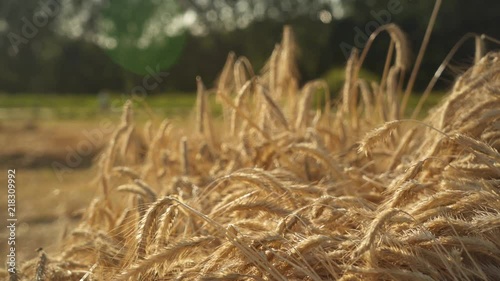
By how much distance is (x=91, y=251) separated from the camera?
227 cm

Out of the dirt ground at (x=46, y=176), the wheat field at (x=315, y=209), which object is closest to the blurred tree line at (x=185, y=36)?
the dirt ground at (x=46, y=176)

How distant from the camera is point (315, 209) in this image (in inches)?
77.6

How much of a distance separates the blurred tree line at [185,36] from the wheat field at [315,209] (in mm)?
10997

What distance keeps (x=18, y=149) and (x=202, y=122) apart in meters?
6.97

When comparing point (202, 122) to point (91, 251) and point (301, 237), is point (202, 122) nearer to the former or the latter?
point (91, 251)

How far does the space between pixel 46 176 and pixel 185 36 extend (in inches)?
624

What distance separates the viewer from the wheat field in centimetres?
163

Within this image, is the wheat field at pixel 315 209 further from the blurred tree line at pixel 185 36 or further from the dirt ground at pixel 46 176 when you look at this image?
the blurred tree line at pixel 185 36

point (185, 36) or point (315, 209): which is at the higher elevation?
point (315, 209)

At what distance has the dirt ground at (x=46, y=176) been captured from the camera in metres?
4.62

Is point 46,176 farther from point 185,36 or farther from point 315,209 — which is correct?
point 185,36

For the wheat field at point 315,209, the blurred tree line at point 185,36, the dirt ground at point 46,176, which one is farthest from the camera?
the blurred tree line at point 185,36

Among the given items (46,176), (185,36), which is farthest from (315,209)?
(185,36)

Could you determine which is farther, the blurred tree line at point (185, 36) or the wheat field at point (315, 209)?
the blurred tree line at point (185, 36)
